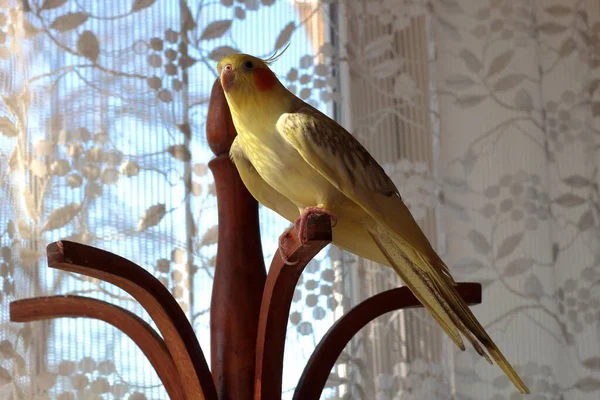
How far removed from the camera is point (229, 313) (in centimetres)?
77

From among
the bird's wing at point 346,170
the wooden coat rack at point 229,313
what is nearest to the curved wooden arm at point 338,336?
the wooden coat rack at point 229,313

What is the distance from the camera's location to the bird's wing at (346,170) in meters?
0.69

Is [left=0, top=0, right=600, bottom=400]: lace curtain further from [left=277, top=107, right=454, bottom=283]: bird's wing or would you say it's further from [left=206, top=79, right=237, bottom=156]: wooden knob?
[left=277, top=107, right=454, bottom=283]: bird's wing

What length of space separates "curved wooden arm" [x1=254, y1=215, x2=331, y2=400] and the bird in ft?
0.06

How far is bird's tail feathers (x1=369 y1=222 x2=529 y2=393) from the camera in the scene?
68 centimetres

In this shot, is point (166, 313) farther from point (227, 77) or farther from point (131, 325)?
point (227, 77)

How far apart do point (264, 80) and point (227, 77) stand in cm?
4

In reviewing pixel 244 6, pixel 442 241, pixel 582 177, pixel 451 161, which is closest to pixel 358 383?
pixel 442 241

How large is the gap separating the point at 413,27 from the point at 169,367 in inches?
32.0

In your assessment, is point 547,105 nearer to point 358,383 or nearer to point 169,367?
point 358,383

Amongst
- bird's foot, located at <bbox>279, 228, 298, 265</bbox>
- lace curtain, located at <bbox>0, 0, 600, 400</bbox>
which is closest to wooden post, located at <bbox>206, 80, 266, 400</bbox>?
bird's foot, located at <bbox>279, 228, 298, 265</bbox>

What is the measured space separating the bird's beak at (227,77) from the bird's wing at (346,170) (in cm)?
8

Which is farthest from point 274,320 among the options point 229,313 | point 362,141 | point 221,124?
point 362,141

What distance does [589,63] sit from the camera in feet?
4.27
